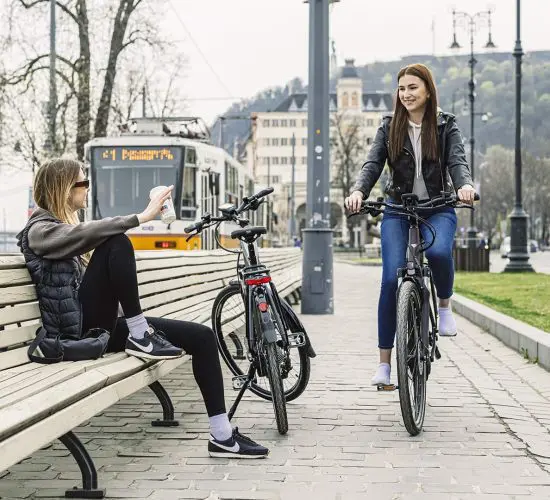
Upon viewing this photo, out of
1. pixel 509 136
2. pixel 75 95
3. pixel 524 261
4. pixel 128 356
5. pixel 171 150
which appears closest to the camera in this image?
pixel 128 356

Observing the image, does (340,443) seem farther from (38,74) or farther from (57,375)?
(38,74)

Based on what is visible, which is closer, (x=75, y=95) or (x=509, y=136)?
(x=75, y=95)

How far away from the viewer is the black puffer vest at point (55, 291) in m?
4.84

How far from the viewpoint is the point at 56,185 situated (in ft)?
16.5

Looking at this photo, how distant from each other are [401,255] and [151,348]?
1.70 m

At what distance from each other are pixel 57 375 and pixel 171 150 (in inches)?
714

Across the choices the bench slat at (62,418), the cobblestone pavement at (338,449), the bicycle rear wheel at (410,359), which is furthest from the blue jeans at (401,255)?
the bench slat at (62,418)

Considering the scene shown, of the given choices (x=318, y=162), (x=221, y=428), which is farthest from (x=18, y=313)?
(x=318, y=162)

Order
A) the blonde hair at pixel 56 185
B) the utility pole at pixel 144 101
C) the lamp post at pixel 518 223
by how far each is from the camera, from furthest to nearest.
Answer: the utility pole at pixel 144 101
the lamp post at pixel 518 223
the blonde hair at pixel 56 185

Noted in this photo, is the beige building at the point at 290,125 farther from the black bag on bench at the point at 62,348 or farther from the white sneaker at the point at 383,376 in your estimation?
the black bag on bench at the point at 62,348

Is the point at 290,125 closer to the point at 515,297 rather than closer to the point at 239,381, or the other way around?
the point at 515,297

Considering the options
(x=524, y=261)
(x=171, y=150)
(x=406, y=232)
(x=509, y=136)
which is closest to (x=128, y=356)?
(x=406, y=232)

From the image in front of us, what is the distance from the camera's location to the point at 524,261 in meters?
27.6

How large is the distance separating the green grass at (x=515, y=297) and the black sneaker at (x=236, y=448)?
5.49 m
